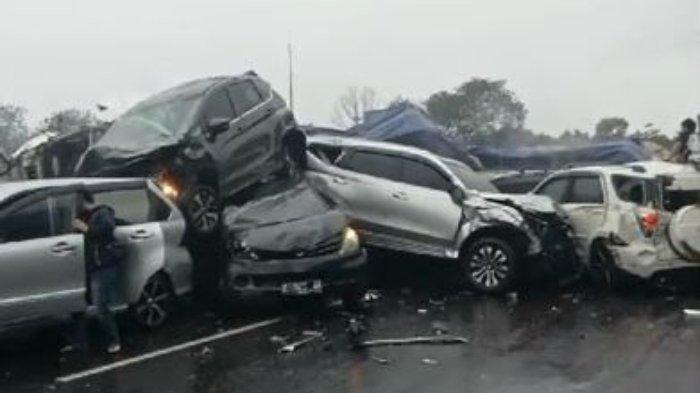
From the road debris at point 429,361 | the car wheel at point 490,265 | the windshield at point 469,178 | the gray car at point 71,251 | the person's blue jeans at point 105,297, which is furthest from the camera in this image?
the windshield at point 469,178

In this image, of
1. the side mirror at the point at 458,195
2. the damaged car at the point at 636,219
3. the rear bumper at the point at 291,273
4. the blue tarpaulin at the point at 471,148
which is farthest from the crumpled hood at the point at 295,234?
the blue tarpaulin at the point at 471,148

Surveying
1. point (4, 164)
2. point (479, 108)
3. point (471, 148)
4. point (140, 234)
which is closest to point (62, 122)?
point (4, 164)

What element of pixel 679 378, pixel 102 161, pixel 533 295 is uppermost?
pixel 102 161

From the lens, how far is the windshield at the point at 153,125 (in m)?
12.9

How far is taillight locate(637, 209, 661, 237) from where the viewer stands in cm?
1239

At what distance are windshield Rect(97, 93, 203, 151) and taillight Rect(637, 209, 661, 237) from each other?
19.8 feet

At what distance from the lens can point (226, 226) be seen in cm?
1195

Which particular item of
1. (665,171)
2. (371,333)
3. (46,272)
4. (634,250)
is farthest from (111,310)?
(665,171)

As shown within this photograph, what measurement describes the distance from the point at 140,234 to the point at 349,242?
2439 mm

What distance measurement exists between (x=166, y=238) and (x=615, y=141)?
51.0 feet

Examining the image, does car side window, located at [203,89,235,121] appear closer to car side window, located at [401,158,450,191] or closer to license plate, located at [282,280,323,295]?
car side window, located at [401,158,450,191]

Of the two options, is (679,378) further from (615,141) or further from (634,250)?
(615,141)

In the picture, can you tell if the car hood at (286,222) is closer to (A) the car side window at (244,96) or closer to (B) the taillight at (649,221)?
(A) the car side window at (244,96)

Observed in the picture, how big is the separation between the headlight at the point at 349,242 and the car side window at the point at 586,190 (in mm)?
3691
